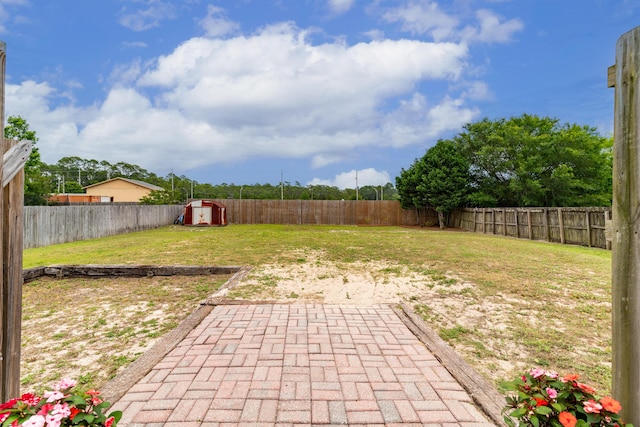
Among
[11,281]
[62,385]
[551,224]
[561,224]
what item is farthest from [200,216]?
[62,385]

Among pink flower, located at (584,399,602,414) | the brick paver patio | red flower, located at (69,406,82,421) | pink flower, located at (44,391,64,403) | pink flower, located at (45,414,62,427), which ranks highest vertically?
pink flower, located at (44,391,64,403)

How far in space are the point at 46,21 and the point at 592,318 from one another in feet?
37.0

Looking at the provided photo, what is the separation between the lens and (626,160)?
1237 millimetres

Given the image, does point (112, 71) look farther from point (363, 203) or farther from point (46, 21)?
point (363, 203)

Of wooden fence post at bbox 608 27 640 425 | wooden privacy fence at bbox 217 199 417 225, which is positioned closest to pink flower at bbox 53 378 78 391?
wooden fence post at bbox 608 27 640 425

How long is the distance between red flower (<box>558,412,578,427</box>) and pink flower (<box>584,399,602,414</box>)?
0.07 meters

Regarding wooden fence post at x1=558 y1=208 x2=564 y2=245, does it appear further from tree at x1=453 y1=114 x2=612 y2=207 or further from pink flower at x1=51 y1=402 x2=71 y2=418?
pink flower at x1=51 y1=402 x2=71 y2=418

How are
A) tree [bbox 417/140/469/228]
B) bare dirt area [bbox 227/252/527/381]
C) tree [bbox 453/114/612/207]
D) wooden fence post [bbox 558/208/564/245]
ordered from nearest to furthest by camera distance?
bare dirt area [bbox 227/252/527/381], wooden fence post [bbox 558/208/564/245], tree [bbox 453/114/612/207], tree [bbox 417/140/469/228]

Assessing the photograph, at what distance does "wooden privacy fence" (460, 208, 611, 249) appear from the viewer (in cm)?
982

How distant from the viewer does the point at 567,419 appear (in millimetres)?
1122

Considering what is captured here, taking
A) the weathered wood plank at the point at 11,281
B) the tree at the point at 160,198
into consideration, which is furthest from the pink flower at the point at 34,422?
the tree at the point at 160,198

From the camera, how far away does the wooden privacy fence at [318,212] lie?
2262cm

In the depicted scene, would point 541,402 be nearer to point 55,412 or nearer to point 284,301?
point 55,412

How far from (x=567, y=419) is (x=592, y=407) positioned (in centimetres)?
13
